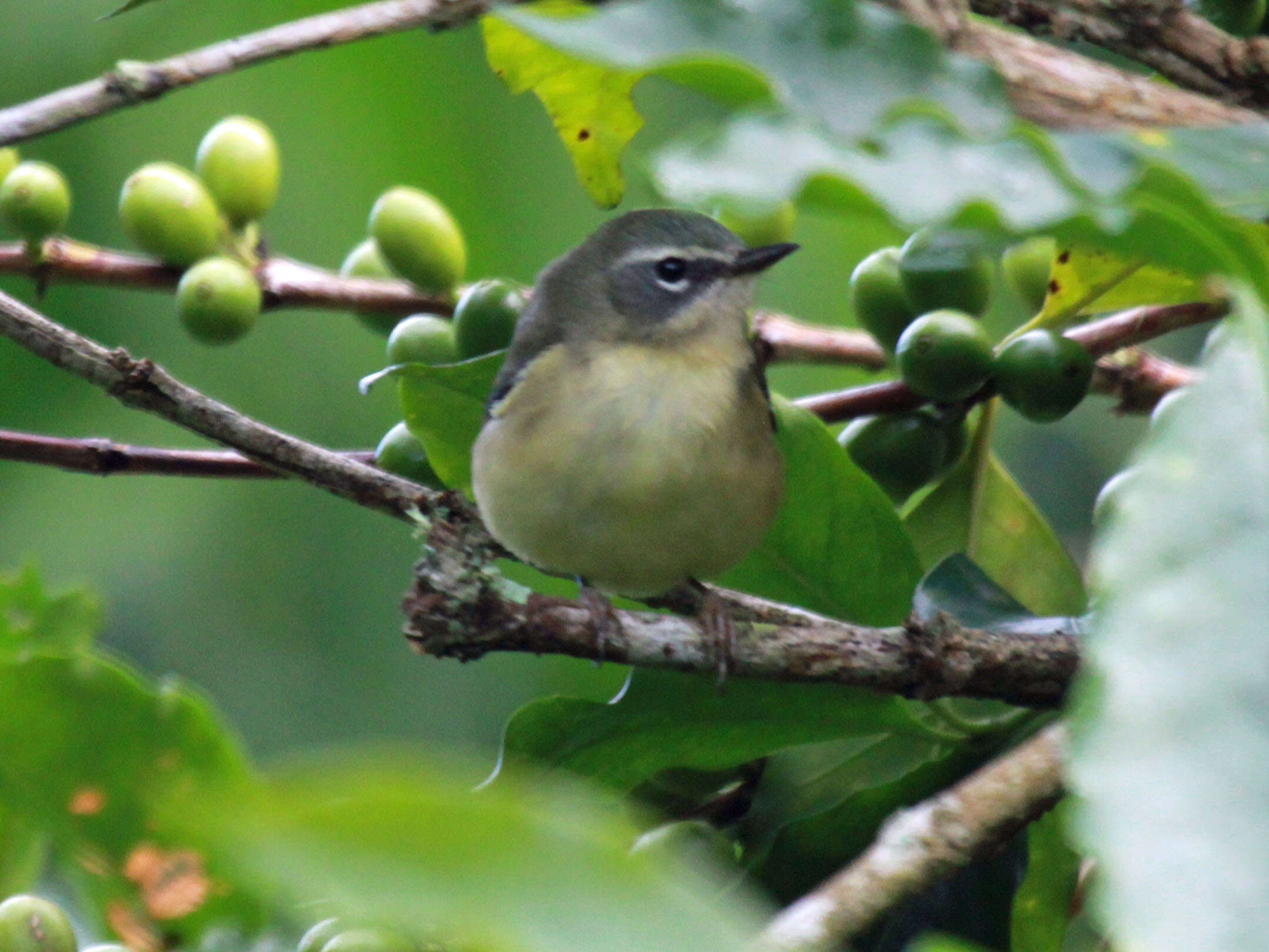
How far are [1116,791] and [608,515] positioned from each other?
1.28 metres

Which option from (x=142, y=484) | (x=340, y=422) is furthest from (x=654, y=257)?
(x=142, y=484)

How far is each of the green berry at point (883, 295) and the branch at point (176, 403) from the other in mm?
638

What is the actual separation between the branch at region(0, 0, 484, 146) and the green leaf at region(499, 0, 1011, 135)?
71cm

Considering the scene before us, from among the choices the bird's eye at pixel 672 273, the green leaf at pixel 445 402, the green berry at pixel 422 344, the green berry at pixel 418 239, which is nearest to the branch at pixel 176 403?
the green leaf at pixel 445 402

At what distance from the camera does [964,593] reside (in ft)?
5.02

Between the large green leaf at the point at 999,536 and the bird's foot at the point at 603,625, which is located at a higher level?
the bird's foot at the point at 603,625

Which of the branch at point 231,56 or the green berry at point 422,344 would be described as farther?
the green berry at point 422,344

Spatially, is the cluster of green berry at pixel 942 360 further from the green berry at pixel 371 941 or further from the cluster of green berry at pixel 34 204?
the cluster of green berry at pixel 34 204

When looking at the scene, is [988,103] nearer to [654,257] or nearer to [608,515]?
[608,515]

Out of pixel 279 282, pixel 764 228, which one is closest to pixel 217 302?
pixel 279 282

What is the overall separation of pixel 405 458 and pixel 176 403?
1.26 feet

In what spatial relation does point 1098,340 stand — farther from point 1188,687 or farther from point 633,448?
point 1188,687

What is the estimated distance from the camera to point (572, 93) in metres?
1.53

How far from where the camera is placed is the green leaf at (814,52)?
688 mm
